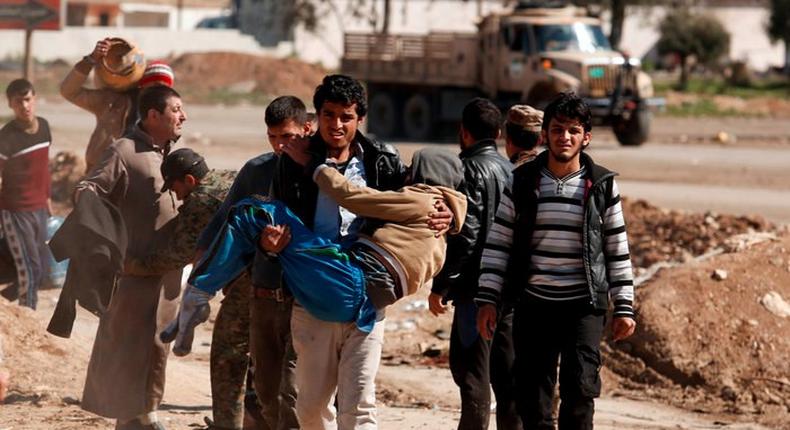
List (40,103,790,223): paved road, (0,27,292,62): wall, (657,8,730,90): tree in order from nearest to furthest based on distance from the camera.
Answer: (40,103,790,223): paved road < (0,27,292,62): wall < (657,8,730,90): tree

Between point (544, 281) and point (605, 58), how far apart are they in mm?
23820

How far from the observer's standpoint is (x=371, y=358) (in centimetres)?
545

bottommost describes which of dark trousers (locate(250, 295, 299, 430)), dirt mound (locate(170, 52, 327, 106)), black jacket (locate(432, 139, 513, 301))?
dirt mound (locate(170, 52, 327, 106))

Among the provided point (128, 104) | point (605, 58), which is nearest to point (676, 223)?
point (128, 104)

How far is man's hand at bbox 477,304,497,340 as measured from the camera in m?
5.90

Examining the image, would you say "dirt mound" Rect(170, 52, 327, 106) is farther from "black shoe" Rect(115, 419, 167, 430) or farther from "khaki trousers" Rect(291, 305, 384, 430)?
"khaki trousers" Rect(291, 305, 384, 430)

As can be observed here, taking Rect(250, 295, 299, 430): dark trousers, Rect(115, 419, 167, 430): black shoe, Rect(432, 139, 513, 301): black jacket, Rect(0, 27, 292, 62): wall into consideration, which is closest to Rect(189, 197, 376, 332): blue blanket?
Rect(250, 295, 299, 430): dark trousers

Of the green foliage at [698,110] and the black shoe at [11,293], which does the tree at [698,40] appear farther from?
the black shoe at [11,293]

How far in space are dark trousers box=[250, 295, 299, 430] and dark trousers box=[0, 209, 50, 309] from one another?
4090mm

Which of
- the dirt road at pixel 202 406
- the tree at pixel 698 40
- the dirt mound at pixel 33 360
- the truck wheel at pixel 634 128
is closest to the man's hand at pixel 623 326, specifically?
the dirt road at pixel 202 406

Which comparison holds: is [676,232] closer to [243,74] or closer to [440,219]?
[440,219]

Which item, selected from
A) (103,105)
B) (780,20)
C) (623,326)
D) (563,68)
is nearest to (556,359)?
(623,326)

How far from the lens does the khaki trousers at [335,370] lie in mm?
5430

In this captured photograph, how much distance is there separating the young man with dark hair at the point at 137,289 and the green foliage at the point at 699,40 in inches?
2186
